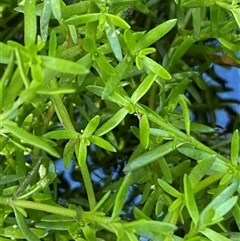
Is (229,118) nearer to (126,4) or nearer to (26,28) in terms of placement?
(126,4)

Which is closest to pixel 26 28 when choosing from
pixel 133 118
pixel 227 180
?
pixel 227 180

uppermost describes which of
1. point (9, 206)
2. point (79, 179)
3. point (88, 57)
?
point (88, 57)

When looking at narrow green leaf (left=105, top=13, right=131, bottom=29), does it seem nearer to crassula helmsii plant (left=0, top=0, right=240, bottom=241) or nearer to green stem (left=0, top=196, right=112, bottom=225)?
crassula helmsii plant (left=0, top=0, right=240, bottom=241)

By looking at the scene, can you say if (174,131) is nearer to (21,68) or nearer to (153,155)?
(153,155)

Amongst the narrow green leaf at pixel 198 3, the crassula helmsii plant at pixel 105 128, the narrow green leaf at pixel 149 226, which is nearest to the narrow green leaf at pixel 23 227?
the crassula helmsii plant at pixel 105 128

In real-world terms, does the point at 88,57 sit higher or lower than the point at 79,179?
higher

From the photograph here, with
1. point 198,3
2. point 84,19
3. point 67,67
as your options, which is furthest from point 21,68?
point 198,3

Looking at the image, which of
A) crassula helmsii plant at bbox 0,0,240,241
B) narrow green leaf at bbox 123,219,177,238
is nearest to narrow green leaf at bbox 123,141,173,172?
crassula helmsii plant at bbox 0,0,240,241
